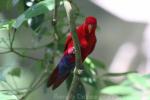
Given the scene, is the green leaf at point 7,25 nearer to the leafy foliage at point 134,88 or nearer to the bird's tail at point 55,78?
the bird's tail at point 55,78

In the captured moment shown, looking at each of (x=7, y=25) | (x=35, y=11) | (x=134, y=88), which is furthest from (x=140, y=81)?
(x=7, y=25)

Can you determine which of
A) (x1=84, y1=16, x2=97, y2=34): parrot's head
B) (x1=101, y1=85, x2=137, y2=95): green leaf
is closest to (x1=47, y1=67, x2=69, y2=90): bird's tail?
(x1=84, y1=16, x2=97, y2=34): parrot's head

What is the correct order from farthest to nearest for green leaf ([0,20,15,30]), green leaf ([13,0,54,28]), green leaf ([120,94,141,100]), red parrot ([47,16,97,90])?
red parrot ([47,16,97,90])
green leaf ([0,20,15,30])
green leaf ([13,0,54,28])
green leaf ([120,94,141,100])

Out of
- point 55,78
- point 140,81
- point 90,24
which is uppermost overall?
point 140,81

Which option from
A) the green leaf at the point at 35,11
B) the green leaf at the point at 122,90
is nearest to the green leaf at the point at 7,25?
the green leaf at the point at 35,11

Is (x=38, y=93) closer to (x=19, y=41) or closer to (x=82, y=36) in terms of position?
(x=19, y=41)

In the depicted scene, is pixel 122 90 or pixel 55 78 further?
pixel 55 78

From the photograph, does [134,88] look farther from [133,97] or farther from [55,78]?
[55,78]

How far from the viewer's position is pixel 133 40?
207 centimetres

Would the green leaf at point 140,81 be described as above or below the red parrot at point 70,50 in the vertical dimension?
above

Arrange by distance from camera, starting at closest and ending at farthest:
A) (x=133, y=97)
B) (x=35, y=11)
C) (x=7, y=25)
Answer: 1. (x=133, y=97)
2. (x=35, y=11)
3. (x=7, y=25)

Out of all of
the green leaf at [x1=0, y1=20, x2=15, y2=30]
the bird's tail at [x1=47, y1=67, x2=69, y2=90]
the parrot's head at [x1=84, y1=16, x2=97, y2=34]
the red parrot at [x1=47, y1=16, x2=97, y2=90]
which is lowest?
the bird's tail at [x1=47, y1=67, x2=69, y2=90]

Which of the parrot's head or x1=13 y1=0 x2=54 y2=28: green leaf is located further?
the parrot's head

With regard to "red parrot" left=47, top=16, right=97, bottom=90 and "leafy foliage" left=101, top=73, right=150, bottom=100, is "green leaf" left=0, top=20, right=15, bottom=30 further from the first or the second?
"leafy foliage" left=101, top=73, right=150, bottom=100
